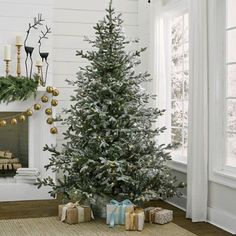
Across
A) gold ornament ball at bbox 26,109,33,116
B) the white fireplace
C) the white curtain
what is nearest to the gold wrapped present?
the white fireplace

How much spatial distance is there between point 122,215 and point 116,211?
64 millimetres

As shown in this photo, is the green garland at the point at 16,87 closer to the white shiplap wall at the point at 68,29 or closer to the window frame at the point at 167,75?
the white shiplap wall at the point at 68,29

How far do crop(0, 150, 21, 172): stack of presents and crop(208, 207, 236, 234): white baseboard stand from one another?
93.7 inches

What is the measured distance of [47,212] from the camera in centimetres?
475

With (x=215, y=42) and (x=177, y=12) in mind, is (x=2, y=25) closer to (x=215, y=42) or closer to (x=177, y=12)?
(x=177, y=12)

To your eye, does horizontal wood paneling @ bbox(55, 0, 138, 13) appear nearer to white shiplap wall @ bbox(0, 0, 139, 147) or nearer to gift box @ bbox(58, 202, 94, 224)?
white shiplap wall @ bbox(0, 0, 139, 147)

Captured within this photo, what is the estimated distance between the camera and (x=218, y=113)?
429 centimetres

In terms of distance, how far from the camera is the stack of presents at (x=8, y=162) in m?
5.56

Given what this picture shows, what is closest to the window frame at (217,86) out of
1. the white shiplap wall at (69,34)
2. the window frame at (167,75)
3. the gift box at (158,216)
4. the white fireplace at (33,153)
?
the gift box at (158,216)

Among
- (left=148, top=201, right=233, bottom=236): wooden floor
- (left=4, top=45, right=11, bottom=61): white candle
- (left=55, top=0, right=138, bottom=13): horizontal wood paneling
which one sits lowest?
(left=148, top=201, right=233, bottom=236): wooden floor

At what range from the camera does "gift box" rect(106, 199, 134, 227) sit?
412cm

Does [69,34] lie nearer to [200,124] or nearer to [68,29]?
[68,29]

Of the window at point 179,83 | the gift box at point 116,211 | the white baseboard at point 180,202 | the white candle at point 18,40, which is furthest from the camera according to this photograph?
the white candle at point 18,40

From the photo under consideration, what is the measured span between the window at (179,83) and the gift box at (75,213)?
4.41 ft
